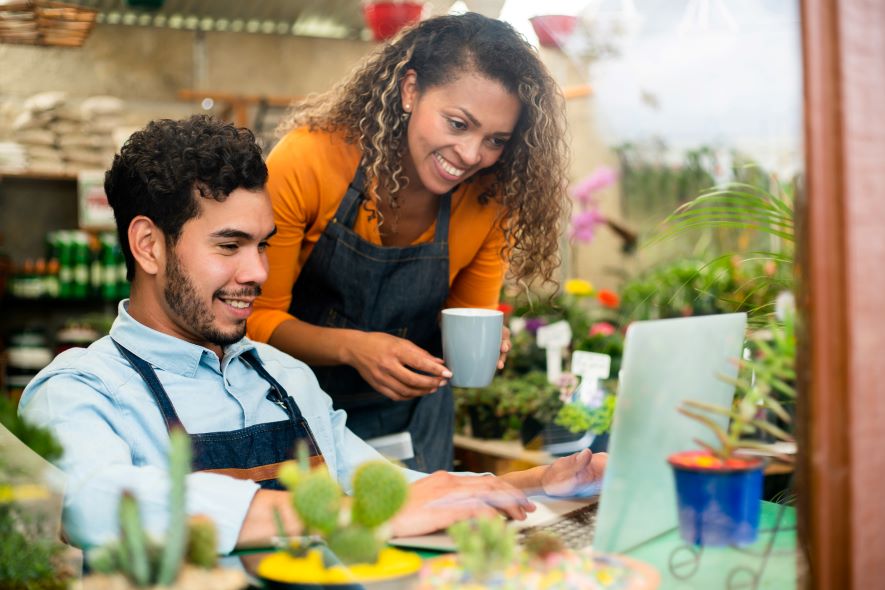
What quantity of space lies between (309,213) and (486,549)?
3.48 feet

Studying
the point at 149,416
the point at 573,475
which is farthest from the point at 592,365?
the point at 149,416

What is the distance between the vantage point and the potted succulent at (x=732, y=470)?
83 cm

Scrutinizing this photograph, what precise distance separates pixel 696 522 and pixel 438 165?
0.96 metres

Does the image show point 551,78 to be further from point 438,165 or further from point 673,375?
point 673,375

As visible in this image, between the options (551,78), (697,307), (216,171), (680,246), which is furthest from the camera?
(680,246)

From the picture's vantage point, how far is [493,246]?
1939 mm

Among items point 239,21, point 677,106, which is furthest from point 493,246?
point 239,21

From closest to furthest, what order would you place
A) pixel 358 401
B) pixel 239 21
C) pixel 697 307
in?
pixel 358 401, pixel 697 307, pixel 239 21

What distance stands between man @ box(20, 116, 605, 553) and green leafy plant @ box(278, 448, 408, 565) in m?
0.21

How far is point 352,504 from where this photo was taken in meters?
0.83

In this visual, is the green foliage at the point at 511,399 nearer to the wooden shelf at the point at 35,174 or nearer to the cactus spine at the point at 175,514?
the cactus spine at the point at 175,514

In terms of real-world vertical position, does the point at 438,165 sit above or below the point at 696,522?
above

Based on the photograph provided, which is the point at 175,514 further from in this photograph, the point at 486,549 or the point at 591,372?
the point at 591,372

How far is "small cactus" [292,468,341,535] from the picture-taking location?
2.60 feet
